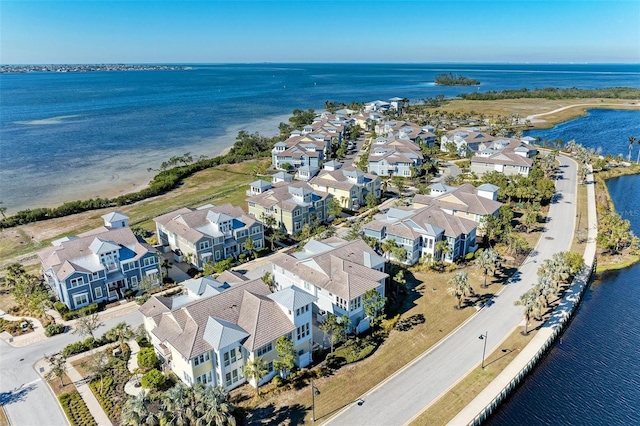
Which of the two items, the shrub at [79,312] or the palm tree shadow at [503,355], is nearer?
the palm tree shadow at [503,355]

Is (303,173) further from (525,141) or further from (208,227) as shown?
(525,141)

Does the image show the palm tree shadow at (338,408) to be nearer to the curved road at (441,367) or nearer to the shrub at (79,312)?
the curved road at (441,367)

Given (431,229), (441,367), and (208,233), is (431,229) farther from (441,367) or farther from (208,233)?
(208,233)

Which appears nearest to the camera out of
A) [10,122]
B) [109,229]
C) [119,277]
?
[119,277]

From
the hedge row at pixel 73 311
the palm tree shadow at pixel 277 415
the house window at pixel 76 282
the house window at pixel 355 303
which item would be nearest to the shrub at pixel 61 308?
the hedge row at pixel 73 311

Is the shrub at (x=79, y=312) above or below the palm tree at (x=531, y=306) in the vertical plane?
below

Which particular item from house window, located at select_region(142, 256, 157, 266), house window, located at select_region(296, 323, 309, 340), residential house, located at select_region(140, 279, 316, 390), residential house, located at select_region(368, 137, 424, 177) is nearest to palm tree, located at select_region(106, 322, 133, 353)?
residential house, located at select_region(140, 279, 316, 390)

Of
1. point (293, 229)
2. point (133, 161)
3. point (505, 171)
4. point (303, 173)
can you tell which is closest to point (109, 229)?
point (293, 229)
